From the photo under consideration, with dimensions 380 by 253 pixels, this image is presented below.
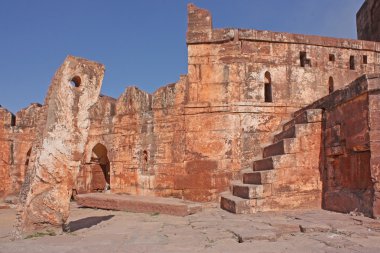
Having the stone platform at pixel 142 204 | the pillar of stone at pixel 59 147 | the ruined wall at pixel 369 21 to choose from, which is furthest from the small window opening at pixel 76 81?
the ruined wall at pixel 369 21

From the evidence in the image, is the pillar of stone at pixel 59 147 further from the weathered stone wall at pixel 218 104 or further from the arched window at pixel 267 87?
the arched window at pixel 267 87

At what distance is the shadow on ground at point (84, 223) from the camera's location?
18.9ft

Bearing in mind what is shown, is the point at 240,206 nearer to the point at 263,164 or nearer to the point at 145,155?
the point at 263,164

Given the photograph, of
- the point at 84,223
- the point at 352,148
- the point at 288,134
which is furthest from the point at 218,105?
the point at 84,223

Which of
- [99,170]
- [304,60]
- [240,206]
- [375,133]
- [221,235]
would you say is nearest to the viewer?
[221,235]

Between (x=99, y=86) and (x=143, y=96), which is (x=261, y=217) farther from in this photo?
(x=143, y=96)

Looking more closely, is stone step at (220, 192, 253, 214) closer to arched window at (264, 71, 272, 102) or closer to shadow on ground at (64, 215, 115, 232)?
shadow on ground at (64, 215, 115, 232)

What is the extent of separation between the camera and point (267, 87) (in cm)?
1000

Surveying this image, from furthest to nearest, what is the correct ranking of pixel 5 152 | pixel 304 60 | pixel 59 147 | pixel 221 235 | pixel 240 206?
pixel 5 152 → pixel 304 60 → pixel 240 206 → pixel 59 147 → pixel 221 235

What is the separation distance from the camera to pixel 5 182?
12133 mm

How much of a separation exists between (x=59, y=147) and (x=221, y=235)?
2676mm

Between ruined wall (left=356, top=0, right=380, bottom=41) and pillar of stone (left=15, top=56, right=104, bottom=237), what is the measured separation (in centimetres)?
1027

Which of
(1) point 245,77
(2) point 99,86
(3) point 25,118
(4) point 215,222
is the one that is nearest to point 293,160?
(4) point 215,222

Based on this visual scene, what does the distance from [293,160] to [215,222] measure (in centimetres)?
224
